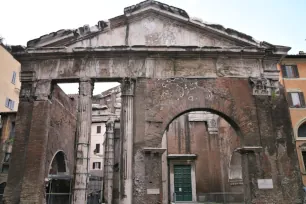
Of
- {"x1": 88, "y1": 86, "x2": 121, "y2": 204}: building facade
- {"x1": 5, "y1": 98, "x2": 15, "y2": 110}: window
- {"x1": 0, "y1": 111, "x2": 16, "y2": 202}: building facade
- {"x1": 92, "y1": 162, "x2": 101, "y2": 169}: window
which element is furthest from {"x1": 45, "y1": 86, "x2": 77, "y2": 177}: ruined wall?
{"x1": 92, "y1": 162, "x2": 101, "y2": 169}: window

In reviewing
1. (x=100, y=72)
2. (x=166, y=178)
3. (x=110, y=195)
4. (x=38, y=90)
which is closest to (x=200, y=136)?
(x=166, y=178)

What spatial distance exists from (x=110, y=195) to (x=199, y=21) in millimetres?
8304

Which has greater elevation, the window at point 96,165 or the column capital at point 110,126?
the column capital at point 110,126

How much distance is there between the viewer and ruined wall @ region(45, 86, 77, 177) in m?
10.6

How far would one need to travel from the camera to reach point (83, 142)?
932cm

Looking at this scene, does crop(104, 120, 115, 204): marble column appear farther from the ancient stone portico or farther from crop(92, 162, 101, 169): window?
crop(92, 162, 101, 169): window

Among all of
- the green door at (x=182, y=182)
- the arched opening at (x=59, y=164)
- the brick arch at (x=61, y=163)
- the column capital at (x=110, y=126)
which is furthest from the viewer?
the green door at (x=182, y=182)

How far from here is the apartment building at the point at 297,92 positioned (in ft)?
59.2

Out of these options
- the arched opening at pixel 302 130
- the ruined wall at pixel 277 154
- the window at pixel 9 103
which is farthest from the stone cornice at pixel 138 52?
the window at pixel 9 103

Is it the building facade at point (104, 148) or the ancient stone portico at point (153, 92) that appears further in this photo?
the building facade at point (104, 148)

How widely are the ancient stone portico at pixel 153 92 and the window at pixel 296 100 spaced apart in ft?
29.7

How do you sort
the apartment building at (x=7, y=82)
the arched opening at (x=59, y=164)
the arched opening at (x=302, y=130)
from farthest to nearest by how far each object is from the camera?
the apartment building at (x=7, y=82)
the arched opening at (x=302, y=130)
the arched opening at (x=59, y=164)

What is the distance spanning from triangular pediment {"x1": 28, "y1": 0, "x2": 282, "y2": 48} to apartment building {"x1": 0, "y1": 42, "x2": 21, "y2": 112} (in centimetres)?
1436

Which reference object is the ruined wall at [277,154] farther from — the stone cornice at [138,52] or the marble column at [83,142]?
the marble column at [83,142]
